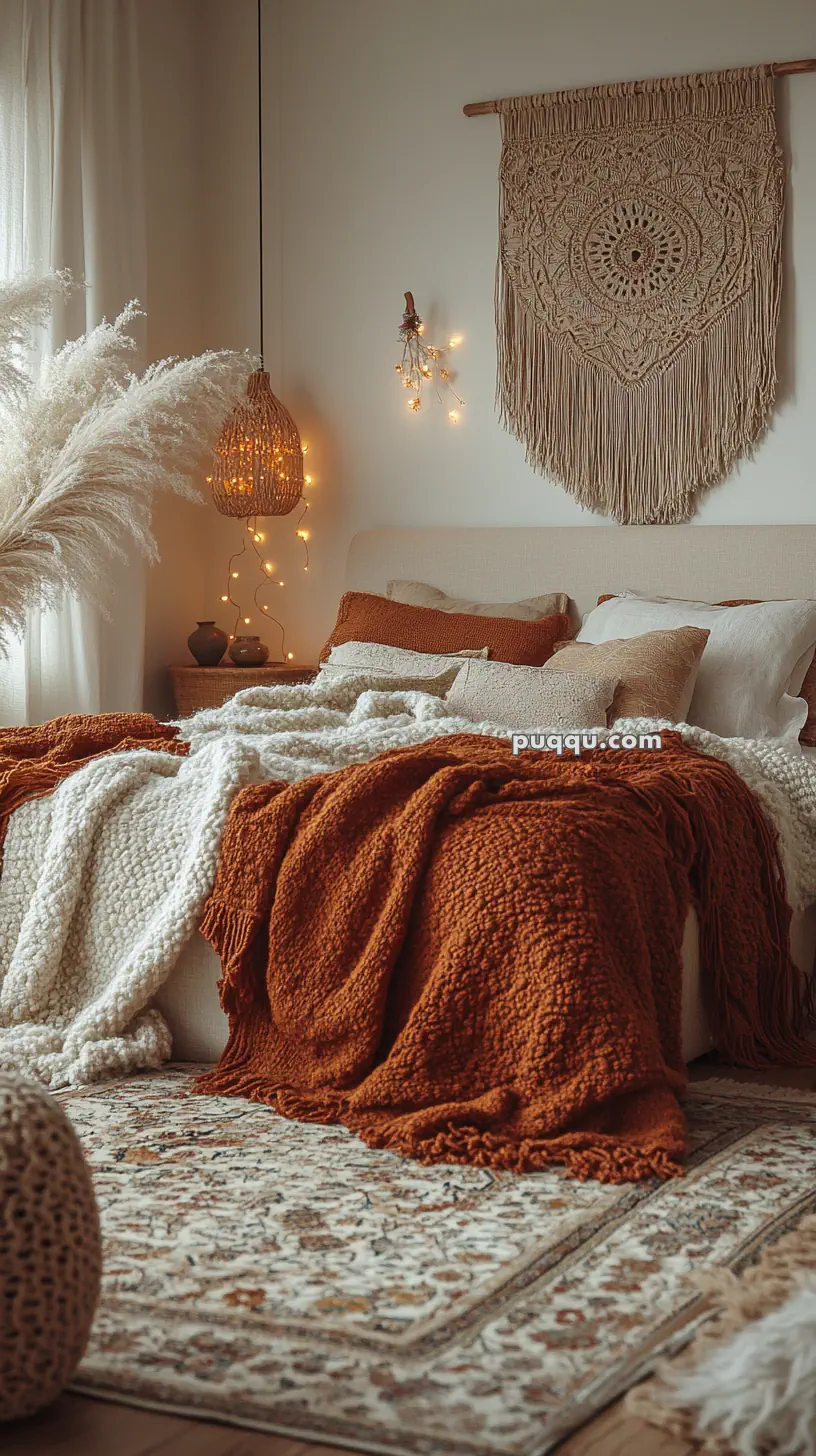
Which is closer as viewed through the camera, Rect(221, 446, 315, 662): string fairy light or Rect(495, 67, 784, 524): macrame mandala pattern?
Rect(495, 67, 784, 524): macrame mandala pattern

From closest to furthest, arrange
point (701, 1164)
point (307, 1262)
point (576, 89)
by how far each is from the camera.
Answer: point (307, 1262), point (701, 1164), point (576, 89)

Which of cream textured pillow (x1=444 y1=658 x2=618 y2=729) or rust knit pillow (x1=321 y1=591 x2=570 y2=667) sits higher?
rust knit pillow (x1=321 y1=591 x2=570 y2=667)

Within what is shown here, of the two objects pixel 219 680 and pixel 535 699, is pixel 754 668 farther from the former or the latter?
pixel 219 680

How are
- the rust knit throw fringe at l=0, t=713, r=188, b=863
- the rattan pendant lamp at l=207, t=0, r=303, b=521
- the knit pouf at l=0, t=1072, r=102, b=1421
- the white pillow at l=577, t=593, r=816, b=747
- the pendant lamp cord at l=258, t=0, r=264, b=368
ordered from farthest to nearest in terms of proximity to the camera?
the pendant lamp cord at l=258, t=0, r=264, b=368 → the rattan pendant lamp at l=207, t=0, r=303, b=521 → the white pillow at l=577, t=593, r=816, b=747 → the rust knit throw fringe at l=0, t=713, r=188, b=863 → the knit pouf at l=0, t=1072, r=102, b=1421

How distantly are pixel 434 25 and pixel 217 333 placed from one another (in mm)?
1227

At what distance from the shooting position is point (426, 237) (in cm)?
503

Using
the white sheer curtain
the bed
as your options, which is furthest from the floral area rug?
the white sheer curtain

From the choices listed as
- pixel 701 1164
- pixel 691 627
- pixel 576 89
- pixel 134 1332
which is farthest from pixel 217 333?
pixel 134 1332

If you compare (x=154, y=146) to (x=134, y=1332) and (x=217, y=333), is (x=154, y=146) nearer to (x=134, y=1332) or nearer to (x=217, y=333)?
(x=217, y=333)

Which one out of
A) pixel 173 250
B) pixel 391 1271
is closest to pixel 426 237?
pixel 173 250

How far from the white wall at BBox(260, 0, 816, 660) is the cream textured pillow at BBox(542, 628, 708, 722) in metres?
0.97

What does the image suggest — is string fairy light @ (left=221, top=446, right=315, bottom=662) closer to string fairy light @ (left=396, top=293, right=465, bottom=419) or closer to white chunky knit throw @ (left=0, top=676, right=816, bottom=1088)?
string fairy light @ (left=396, top=293, right=465, bottom=419)

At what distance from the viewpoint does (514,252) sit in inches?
191

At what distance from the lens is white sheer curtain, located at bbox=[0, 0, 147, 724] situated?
4.47 meters
